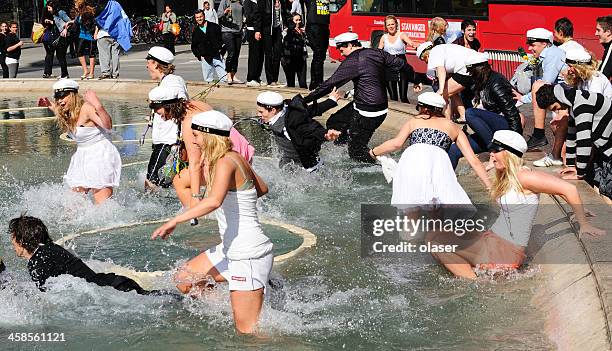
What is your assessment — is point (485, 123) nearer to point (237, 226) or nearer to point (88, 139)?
point (88, 139)

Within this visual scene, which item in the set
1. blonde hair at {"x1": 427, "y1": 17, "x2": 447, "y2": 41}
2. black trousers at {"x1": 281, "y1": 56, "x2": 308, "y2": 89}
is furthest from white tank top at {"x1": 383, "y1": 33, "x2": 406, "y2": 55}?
black trousers at {"x1": 281, "y1": 56, "x2": 308, "y2": 89}

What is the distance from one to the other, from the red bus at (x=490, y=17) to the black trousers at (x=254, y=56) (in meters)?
3.16

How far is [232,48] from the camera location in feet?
69.6

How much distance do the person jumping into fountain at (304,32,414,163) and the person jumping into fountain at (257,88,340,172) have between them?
0.44 meters

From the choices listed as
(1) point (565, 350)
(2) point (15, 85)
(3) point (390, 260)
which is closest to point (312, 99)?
(3) point (390, 260)

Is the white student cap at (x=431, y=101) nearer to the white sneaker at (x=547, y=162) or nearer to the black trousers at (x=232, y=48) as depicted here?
the white sneaker at (x=547, y=162)

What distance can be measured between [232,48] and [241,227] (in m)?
14.5

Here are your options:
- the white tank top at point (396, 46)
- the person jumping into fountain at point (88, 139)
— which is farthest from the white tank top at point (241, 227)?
the white tank top at point (396, 46)

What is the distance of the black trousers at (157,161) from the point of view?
1092 cm

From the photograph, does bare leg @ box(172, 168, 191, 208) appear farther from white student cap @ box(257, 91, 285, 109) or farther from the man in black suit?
the man in black suit

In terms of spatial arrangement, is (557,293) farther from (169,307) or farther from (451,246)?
(169,307)

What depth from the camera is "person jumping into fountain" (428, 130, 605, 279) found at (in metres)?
8.30

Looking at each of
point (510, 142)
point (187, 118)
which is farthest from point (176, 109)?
point (510, 142)

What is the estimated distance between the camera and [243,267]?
7027 millimetres
